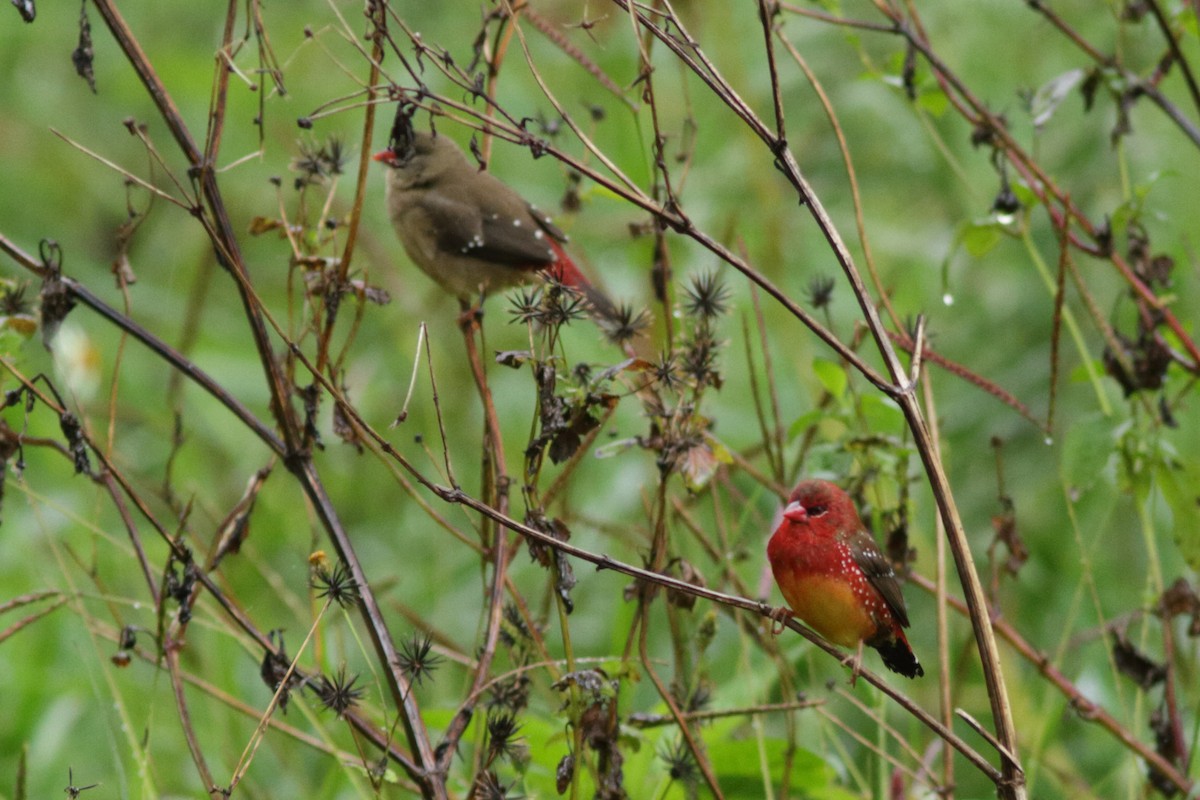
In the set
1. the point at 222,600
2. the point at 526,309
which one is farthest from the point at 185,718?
the point at 526,309

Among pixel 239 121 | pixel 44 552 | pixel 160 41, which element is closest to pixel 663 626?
pixel 44 552

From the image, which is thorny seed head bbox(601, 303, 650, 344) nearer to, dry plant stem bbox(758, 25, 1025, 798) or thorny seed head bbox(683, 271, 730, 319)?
thorny seed head bbox(683, 271, 730, 319)

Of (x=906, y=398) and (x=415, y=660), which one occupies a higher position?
→ (x=906, y=398)

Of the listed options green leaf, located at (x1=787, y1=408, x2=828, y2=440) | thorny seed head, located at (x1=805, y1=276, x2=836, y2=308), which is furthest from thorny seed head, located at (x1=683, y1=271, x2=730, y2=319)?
green leaf, located at (x1=787, y1=408, x2=828, y2=440)

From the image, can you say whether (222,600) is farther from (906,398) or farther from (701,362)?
(906,398)

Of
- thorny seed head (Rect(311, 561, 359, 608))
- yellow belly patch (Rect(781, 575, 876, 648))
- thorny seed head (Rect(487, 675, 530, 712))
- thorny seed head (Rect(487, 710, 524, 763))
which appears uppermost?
yellow belly patch (Rect(781, 575, 876, 648))

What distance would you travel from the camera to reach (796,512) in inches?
106

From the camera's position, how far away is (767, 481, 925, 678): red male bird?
2.70 m

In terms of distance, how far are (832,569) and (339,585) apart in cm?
101

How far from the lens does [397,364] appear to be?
17.5 feet

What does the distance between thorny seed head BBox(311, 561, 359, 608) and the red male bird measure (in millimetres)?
855

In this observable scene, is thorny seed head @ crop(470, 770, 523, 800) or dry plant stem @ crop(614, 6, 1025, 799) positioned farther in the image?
thorny seed head @ crop(470, 770, 523, 800)

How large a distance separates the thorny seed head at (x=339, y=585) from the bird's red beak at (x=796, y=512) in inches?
33.0

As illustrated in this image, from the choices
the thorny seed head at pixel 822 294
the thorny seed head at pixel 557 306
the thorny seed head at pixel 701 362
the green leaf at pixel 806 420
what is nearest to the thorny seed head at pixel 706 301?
the thorny seed head at pixel 701 362
